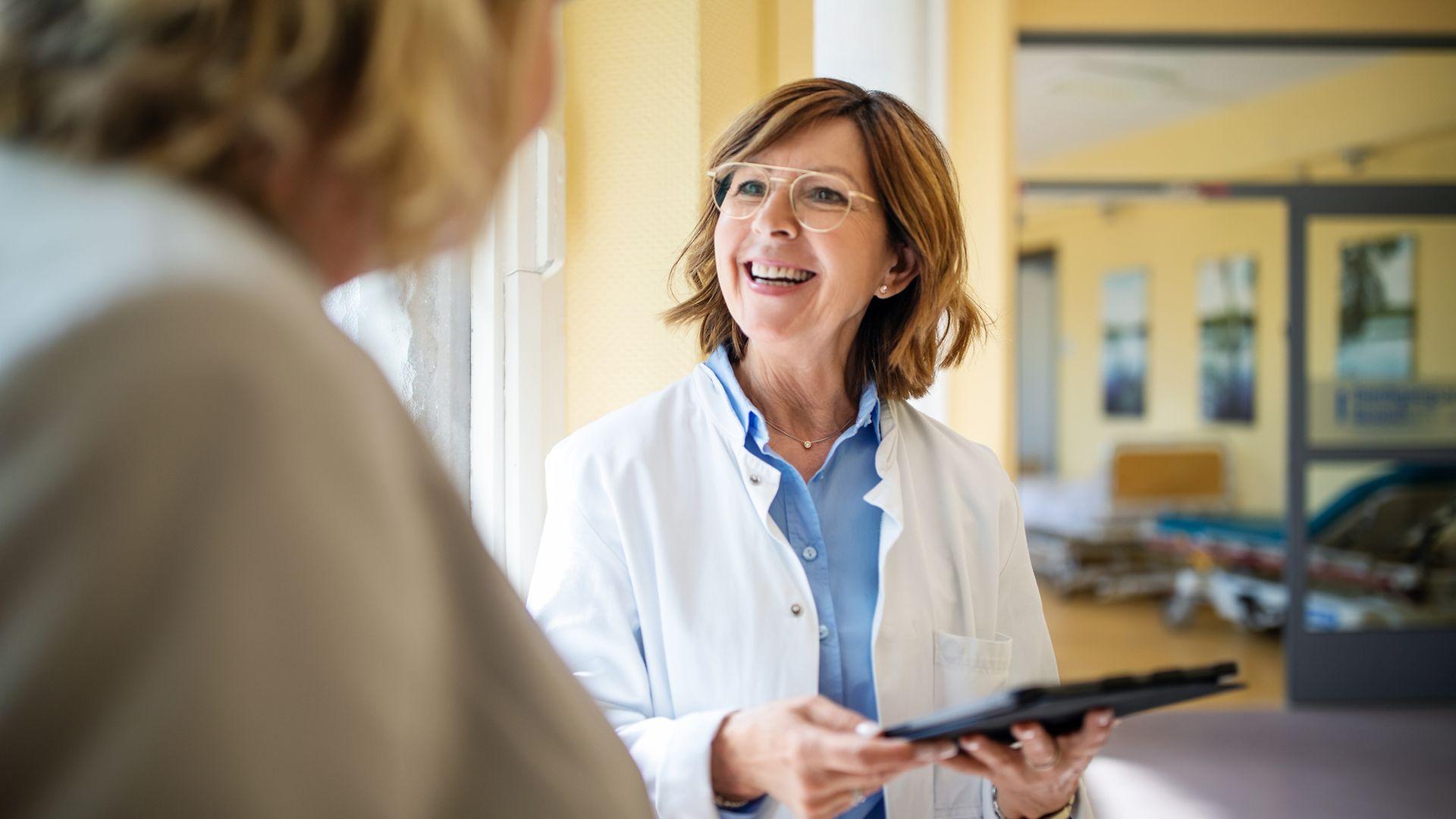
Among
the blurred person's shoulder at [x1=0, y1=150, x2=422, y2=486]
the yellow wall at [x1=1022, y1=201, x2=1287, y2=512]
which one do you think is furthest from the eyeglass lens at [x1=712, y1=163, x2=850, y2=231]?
the yellow wall at [x1=1022, y1=201, x2=1287, y2=512]

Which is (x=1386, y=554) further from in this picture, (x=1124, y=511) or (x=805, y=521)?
(x=805, y=521)

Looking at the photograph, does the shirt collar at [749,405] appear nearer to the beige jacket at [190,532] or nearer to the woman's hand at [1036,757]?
the woman's hand at [1036,757]

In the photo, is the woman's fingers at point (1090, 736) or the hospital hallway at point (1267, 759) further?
the hospital hallway at point (1267, 759)

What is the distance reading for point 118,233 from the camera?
42cm

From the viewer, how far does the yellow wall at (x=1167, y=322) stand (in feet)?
28.8

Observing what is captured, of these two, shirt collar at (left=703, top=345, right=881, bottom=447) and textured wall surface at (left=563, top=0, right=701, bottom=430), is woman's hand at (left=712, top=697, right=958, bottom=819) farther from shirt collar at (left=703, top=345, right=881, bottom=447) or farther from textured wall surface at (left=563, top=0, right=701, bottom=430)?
textured wall surface at (left=563, top=0, right=701, bottom=430)

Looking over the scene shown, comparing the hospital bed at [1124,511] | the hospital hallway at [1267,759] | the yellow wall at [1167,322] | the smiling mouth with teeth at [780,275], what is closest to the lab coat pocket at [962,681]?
the smiling mouth with teeth at [780,275]

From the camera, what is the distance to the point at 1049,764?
116 centimetres

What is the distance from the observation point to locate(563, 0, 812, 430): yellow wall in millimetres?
1908

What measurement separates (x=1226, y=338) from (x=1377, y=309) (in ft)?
13.2

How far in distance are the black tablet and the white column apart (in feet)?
5.82

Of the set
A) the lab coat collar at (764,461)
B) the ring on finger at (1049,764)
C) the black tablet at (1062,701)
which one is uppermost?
the lab coat collar at (764,461)

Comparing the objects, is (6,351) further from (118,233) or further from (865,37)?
(865,37)

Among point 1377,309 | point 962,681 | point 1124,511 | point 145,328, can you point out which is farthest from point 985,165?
point 145,328
